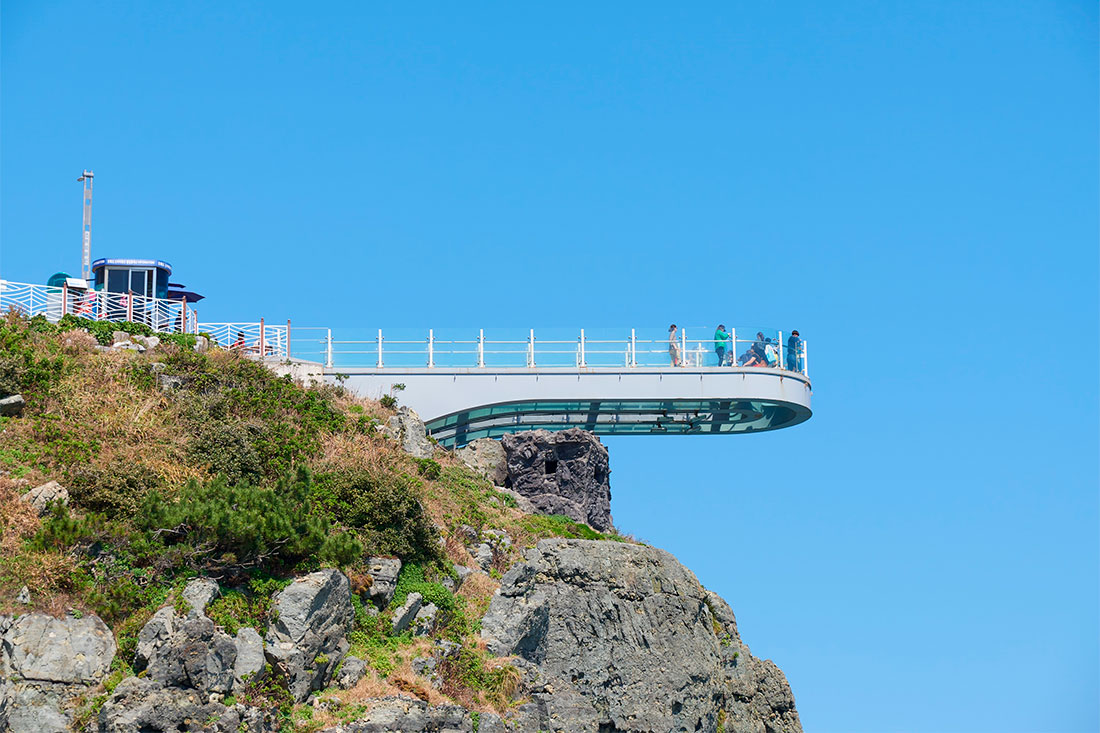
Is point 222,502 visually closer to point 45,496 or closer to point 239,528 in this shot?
point 239,528

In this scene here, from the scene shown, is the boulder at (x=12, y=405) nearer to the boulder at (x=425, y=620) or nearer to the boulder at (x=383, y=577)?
the boulder at (x=383, y=577)

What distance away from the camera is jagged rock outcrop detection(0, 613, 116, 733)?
22594 mm

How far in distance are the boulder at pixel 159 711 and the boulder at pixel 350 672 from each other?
253cm

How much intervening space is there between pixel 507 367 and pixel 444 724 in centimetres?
1682

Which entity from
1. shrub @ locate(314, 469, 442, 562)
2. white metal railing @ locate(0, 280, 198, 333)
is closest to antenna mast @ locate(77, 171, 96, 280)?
white metal railing @ locate(0, 280, 198, 333)

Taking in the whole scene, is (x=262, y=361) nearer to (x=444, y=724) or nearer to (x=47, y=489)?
(x=47, y=489)

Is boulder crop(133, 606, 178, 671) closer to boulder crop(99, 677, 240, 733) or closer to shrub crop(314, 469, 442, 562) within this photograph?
boulder crop(99, 677, 240, 733)

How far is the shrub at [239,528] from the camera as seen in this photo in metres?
25.9

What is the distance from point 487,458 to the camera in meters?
39.6

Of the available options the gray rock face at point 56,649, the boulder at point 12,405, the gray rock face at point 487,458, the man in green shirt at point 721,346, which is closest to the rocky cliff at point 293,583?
the gray rock face at point 56,649

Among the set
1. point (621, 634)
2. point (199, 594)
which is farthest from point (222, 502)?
point (621, 634)

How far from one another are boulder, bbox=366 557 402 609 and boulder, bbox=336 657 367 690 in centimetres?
199

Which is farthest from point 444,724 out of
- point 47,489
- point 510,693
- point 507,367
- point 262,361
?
point 507,367

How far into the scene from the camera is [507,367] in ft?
134
